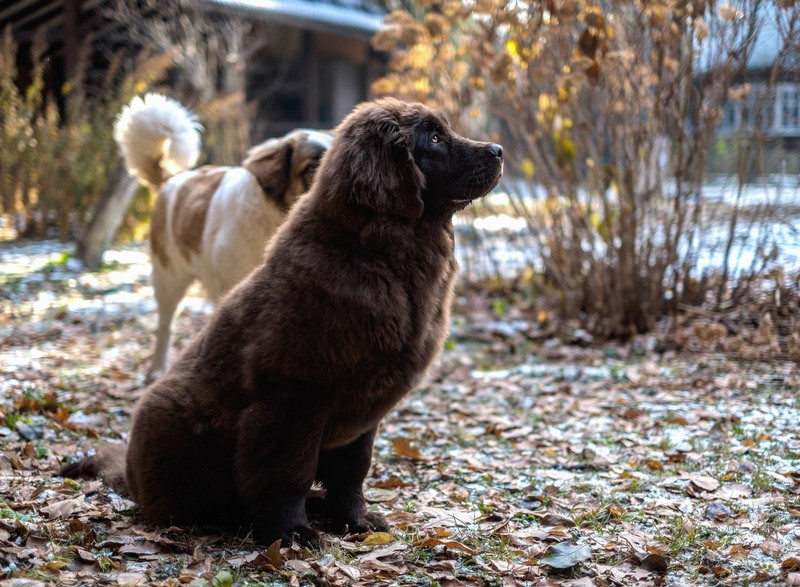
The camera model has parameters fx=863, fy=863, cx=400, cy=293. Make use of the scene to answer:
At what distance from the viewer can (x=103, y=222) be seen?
1070 cm

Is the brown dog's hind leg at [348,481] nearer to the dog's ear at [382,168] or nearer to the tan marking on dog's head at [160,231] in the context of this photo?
the dog's ear at [382,168]

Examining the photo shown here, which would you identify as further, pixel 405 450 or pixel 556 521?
pixel 405 450

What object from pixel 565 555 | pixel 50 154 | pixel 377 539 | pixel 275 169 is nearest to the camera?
pixel 565 555

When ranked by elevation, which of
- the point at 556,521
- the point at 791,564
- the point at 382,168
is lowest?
the point at 556,521

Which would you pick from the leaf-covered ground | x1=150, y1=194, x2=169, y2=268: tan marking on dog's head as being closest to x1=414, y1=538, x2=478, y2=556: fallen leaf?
the leaf-covered ground

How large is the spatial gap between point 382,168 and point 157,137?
3533 mm

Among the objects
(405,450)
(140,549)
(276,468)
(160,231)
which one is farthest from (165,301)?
(276,468)

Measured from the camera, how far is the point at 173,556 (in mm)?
3217

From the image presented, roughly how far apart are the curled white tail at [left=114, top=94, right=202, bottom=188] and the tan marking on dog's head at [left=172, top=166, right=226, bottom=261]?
0.97ft

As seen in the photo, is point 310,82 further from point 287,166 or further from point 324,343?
point 324,343

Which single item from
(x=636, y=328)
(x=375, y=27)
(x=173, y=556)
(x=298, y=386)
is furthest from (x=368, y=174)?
(x=375, y=27)

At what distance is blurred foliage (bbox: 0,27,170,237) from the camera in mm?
11812

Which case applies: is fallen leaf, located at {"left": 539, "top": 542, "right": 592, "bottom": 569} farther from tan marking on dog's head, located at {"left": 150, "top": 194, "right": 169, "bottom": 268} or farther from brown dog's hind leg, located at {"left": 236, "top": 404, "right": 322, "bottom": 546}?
tan marking on dog's head, located at {"left": 150, "top": 194, "right": 169, "bottom": 268}

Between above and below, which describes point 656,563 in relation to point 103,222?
above
